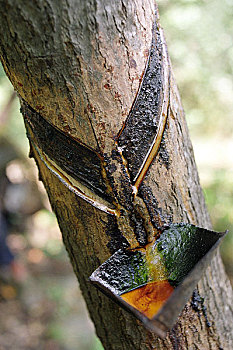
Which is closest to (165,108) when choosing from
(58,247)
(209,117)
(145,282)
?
(145,282)

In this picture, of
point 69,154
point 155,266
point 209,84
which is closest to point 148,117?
point 69,154

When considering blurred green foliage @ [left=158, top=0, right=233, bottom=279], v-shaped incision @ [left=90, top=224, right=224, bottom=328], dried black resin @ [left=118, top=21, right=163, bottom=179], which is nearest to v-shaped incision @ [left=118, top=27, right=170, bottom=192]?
dried black resin @ [left=118, top=21, right=163, bottom=179]

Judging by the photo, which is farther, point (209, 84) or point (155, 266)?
point (209, 84)

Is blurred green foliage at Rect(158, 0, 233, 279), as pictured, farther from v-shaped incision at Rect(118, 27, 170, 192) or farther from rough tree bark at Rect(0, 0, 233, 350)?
v-shaped incision at Rect(118, 27, 170, 192)

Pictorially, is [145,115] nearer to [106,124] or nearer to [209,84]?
[106,124]

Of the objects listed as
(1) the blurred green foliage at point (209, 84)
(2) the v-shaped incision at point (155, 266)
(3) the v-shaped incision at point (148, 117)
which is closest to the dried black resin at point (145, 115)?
(3) the v-shaped incision at point (148, 117)

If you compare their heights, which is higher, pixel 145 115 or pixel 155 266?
pixel 145 115
